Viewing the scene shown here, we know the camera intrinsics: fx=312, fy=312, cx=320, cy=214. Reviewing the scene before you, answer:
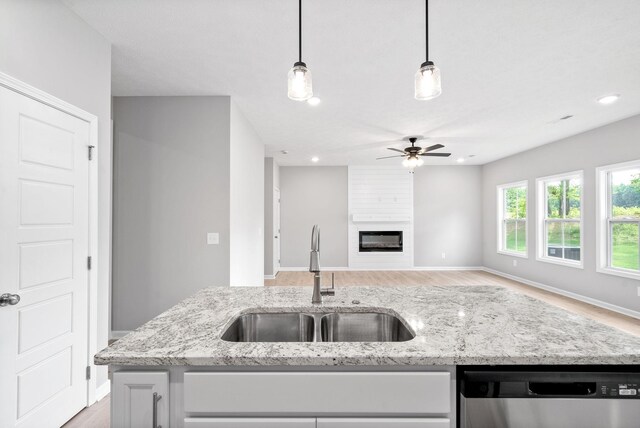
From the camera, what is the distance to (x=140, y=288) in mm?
3391

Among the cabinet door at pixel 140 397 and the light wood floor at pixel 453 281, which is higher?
the cabinet door at pixel 140 397

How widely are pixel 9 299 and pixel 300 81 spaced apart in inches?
74.9

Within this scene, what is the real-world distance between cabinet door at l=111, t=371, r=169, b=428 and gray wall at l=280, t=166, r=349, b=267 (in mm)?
6867

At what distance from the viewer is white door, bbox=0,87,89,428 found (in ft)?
5.49

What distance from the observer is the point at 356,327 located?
4.90 feet

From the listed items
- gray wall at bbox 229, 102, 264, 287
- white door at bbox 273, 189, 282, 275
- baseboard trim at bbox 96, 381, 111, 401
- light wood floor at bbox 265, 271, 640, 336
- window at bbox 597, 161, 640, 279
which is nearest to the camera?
baseboard trim at bbox 96, 381, 111, 401

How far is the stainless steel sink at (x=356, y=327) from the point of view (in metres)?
1.46

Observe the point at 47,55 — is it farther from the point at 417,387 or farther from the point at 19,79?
the point at 417,387

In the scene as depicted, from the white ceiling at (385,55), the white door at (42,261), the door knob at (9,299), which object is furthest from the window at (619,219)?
the door knob at (9,299)

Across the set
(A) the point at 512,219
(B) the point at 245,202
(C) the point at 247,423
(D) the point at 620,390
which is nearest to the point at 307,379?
(C) the point at 247,423

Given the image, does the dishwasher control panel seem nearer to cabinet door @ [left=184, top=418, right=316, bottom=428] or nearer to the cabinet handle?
cabinet door @ [left=184, top=418, right=316, bottom=428]

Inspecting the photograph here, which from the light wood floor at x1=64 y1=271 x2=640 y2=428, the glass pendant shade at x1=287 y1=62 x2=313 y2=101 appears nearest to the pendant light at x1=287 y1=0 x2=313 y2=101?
the glass pendant shade at x1=287 y1=62 x2=313 y2=101

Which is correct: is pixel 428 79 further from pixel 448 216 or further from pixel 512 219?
pixel 448 216

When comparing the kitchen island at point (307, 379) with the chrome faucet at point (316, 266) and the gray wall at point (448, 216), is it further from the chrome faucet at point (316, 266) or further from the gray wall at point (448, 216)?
the gray wall at point (448, 216)
